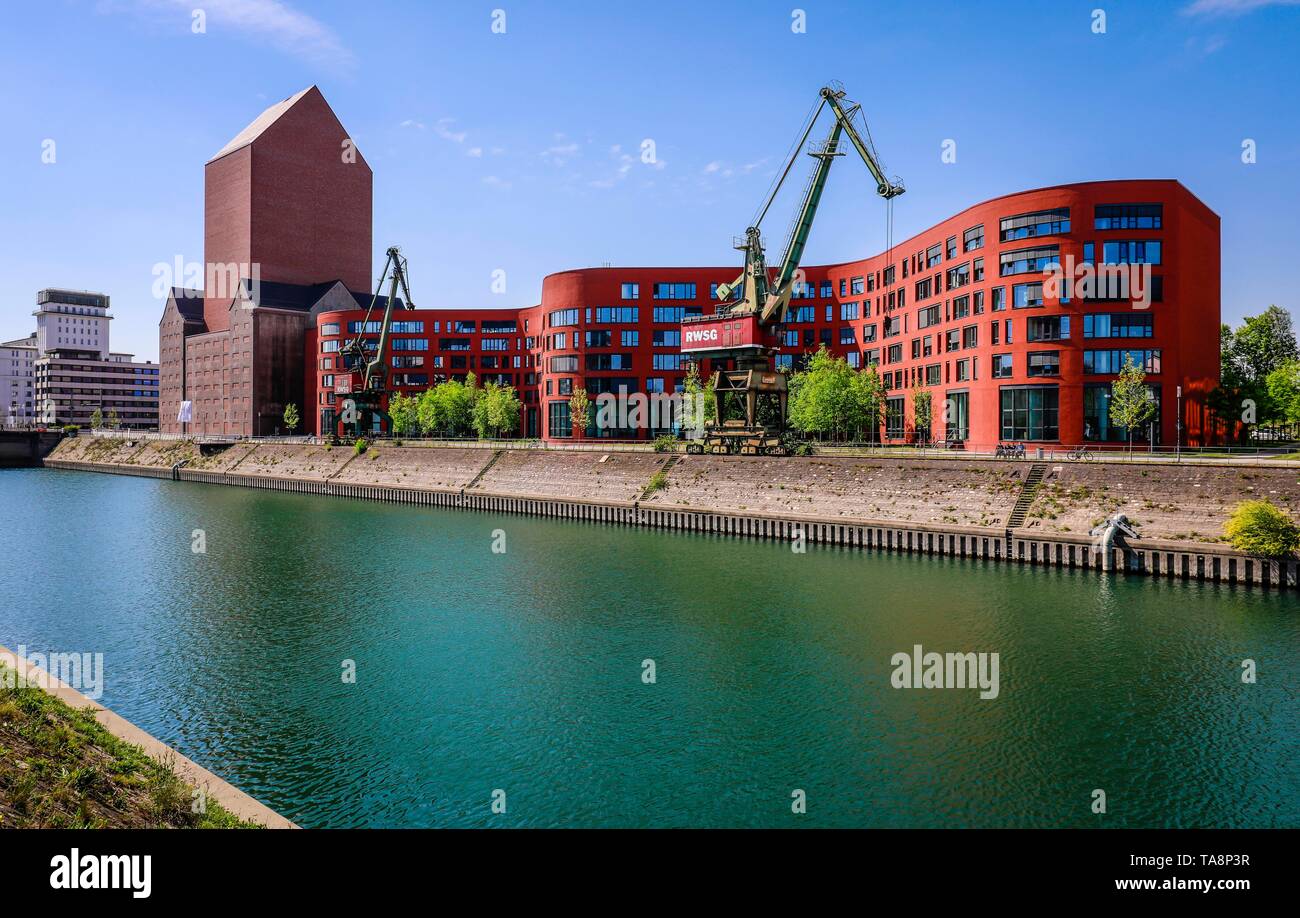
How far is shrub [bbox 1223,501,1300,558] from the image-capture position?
1328 inches

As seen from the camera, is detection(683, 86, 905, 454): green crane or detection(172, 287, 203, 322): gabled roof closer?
detection(683, 86, 905, 454): green crane

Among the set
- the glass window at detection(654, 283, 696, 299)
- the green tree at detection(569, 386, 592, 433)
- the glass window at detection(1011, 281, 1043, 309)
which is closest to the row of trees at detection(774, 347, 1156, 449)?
the glass window at detection(1011, 281, 1043, 309)

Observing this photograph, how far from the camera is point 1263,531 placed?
34.1 meters

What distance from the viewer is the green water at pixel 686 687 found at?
52.9 feet

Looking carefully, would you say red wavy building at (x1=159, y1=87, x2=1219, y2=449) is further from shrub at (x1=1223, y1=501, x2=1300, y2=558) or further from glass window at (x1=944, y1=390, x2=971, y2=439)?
shrub at (x1=1223, y1=501, x2=1300, y2=558)

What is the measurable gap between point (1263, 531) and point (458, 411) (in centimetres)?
9952

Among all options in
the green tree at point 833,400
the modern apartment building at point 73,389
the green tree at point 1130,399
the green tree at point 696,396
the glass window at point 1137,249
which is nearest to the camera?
the green tree at point 1130,399

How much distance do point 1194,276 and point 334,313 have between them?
387 feet

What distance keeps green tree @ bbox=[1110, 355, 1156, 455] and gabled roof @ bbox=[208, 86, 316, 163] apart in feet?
465

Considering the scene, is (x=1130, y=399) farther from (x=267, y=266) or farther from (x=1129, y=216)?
(x=267, y=266)

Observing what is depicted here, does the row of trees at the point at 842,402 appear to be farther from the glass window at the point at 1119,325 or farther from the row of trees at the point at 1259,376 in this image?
the row of trees at the point at 1259,376

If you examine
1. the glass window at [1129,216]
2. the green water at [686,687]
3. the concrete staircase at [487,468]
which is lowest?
the green water at [686,687]

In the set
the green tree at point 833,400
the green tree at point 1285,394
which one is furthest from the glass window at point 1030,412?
the green tree at point 1285,394

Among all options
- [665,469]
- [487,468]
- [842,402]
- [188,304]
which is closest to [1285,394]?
[842,402]
